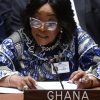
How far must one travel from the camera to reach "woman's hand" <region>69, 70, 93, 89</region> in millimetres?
1445

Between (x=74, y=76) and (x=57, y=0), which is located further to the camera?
(x=57, y=0)

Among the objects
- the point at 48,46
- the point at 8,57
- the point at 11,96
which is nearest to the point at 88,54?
the point at 48,46

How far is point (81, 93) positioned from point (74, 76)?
379 mm

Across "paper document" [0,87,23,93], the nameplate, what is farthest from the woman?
the nameplate

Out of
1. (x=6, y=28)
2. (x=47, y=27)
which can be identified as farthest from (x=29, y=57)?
(x=6, y=28)

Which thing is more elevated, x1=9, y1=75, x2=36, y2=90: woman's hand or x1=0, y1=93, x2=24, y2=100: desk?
x1=9, y1=75, x2=36, y2=90: woman's hand

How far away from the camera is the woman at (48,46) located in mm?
1594

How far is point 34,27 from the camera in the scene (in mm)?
1587

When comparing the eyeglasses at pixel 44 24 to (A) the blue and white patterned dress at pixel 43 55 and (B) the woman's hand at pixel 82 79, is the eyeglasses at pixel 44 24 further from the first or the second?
(B) the woman's hand at pixel 82 79

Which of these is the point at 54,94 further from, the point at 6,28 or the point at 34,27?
the point at 6,28

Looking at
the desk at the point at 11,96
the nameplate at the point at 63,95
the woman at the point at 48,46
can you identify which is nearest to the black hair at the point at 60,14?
the woman at the point at 48,46

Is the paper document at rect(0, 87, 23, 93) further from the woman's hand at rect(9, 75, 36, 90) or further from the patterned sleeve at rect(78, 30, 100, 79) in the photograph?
the patterned sleeve at rect(78, 30, 100, 79)

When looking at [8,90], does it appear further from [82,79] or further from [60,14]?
[60,14]

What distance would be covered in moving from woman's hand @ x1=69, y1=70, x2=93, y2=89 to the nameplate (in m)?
0.31
